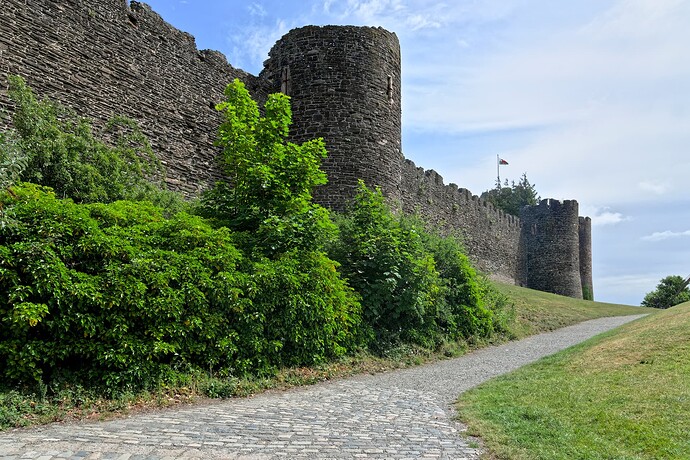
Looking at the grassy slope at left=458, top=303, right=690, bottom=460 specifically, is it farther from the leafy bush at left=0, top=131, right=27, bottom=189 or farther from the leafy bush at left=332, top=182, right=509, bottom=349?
the leafy bush at left=0, top=131, right=27, bottom=189

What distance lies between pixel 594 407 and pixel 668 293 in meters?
37.1

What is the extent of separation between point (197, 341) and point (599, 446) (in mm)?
5283

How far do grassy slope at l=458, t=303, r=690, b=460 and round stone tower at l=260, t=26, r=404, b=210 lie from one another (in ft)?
25.5

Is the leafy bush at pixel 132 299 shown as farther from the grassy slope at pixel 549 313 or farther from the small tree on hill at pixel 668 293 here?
the small tree on hill at pixel 668 293

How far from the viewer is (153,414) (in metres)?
7.10

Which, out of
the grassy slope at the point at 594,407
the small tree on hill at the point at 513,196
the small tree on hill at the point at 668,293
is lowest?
the grassy slope at the point at 594,407

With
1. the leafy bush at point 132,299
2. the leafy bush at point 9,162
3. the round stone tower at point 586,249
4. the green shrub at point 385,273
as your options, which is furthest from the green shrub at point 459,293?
the round stone tower at point 586,249

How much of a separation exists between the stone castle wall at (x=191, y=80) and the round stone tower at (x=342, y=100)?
0.10 feet

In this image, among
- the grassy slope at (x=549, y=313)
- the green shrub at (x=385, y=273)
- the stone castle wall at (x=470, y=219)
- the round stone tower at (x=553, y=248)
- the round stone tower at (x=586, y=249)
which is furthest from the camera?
the round stone tower at (x=586, y=249)

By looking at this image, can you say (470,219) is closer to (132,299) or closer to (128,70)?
(128,70)

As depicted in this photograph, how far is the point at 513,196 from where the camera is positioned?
204 ft

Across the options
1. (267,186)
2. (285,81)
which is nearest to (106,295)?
(267,186)

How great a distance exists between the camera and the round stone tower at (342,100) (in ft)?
55.8

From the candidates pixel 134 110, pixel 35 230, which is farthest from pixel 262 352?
pixel 134 110
